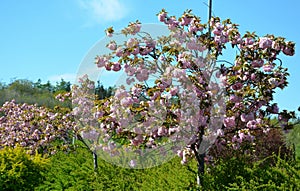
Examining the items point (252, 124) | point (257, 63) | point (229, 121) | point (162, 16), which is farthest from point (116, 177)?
point (257, 63)

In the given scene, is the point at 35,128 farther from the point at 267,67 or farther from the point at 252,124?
the point at 267,67

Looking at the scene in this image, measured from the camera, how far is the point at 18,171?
8.61 metres

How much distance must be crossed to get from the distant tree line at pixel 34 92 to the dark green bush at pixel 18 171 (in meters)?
1.87

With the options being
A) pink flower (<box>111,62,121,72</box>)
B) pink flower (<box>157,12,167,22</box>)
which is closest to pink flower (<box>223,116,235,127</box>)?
pink flower (<box>111,62,121,72</box>)

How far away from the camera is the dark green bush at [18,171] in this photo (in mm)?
8422

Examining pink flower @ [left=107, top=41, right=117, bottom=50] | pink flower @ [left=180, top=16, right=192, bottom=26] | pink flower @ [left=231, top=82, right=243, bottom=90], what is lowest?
pink flower @ [left=231, top=82, right=243, bottom=90]

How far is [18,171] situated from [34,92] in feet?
114

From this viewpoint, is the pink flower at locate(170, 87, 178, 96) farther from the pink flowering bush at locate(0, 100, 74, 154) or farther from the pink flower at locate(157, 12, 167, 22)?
the pink flowering bush at locate(0, 100, 74, 154)

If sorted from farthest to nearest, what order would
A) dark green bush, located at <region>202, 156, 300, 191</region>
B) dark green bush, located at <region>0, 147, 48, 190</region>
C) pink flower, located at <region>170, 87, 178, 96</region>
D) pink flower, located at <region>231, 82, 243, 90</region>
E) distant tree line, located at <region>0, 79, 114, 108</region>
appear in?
distant tree line, located at <region>0, 79, 114, 108</region>
dark green bush, located at <region>0, 147, 48, 190</region>
pink flower, located at <region>231, 82, 243, 90</region>
pink flower, located at <region>170, 87, 178, 96</region>
dark green bush, located at <region>202, 156, 300, 191</region>

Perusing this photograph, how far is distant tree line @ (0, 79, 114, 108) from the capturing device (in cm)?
1319

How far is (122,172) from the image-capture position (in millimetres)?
7410

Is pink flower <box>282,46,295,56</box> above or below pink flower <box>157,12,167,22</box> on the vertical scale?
below

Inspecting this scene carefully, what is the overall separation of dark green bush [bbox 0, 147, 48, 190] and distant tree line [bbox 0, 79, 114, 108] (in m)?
1.87

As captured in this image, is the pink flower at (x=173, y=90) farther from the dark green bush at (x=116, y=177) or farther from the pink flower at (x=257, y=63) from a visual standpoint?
the dark green bush at (x=116, y=177)
